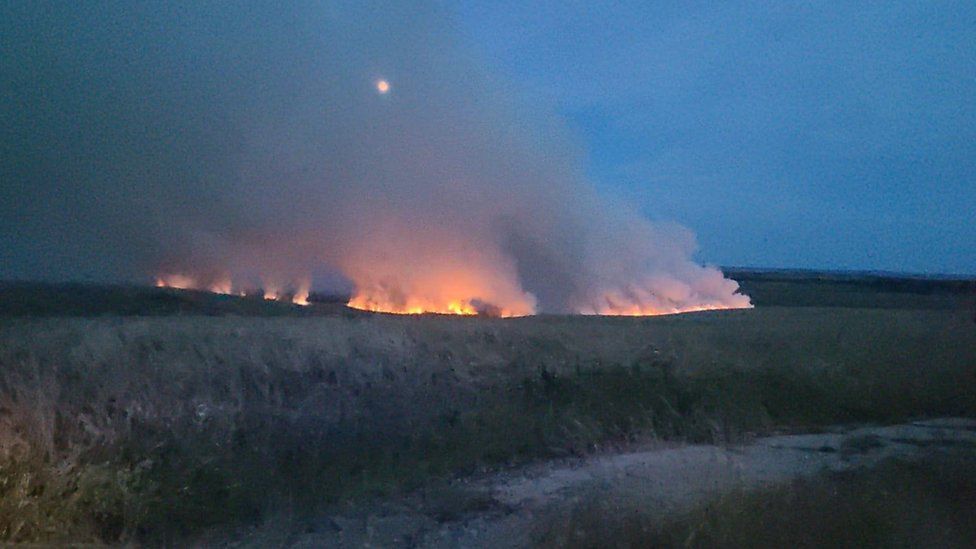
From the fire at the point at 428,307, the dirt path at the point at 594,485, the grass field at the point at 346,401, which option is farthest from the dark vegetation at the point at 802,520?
the fire at the point at 428,307

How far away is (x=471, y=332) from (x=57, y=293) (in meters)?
15.4

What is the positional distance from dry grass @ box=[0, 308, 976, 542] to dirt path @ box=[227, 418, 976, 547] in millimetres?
685

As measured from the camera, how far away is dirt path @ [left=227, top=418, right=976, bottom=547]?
8172 millimetres

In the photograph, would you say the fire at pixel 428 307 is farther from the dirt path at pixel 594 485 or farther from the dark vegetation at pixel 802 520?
the dark vegetation at pixel 802 520

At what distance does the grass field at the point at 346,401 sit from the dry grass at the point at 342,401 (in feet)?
0.12

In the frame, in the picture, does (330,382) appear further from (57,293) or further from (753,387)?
(57,293)

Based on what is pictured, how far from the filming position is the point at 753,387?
53.0ft

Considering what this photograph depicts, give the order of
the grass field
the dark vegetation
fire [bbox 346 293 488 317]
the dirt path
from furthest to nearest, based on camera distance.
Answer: fire [bbox 346 293 488 317] → the grass field → the dirt path → the dark vegetation

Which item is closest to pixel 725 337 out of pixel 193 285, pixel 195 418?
pixel 195 418

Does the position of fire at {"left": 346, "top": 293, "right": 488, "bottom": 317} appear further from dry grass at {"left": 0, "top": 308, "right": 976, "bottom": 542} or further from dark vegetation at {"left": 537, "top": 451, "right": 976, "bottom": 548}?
dark vegetation at {"left": 537, "top": 451, "right": 976, "bottom": 548}

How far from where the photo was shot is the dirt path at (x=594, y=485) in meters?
8.17

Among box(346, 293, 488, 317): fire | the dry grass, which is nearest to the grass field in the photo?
the dry grass

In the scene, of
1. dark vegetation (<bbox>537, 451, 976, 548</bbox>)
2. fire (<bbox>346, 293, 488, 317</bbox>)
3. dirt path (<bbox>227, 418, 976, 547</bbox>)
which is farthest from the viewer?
fire (<bbox>346, 293, 488, 317</bbox>)

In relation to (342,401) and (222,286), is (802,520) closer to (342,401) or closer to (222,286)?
(342,401)
